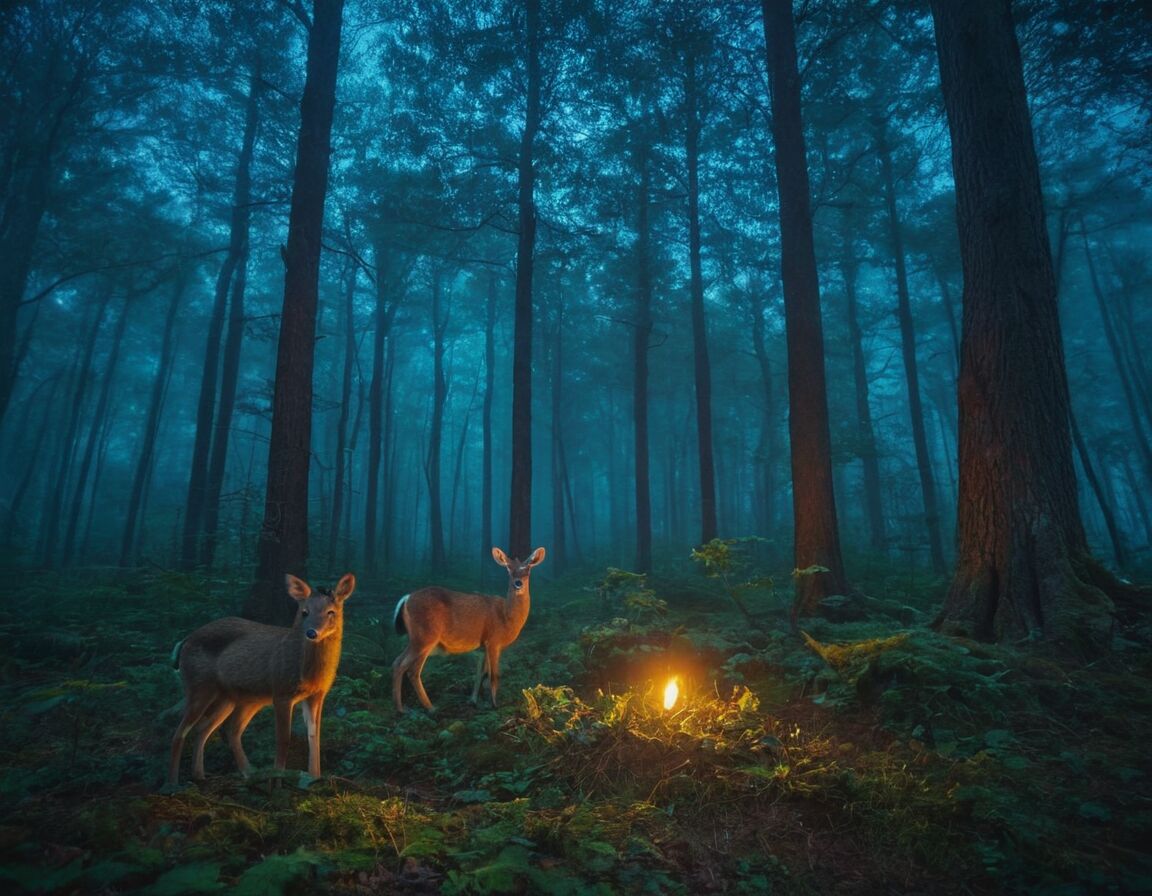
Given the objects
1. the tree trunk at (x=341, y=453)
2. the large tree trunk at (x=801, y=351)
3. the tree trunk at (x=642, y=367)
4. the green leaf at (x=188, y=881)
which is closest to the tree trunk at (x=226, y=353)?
the tree trunk at (x=341, y=453)

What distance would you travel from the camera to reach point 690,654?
6.42 m

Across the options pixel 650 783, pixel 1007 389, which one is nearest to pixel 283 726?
pixel 650 783

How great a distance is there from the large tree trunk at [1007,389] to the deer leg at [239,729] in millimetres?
7009

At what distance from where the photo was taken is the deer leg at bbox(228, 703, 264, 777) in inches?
171

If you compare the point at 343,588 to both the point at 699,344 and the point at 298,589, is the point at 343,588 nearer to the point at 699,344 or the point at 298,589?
the point at 298,589

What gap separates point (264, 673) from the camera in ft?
14.8

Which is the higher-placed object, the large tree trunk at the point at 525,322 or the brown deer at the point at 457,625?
the large tree trunk at the point at 525,322

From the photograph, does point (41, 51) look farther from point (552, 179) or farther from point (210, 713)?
point (210, 713)

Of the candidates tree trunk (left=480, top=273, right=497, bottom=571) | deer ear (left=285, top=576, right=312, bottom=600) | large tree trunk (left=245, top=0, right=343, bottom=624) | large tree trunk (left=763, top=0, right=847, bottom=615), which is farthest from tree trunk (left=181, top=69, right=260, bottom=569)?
large tree trunk (left=763, top=0, right=847, bottom=615)

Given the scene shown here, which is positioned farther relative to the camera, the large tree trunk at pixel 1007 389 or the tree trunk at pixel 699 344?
the tree trunk at pixel 699 344

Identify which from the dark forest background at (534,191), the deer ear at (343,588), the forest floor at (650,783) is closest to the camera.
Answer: the forest floor at (650,783)

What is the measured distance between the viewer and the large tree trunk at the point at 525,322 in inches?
494

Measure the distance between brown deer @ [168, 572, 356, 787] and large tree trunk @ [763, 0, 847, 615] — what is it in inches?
236

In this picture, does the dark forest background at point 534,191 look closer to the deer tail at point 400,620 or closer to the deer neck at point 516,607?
the deer neck at point 516,607
